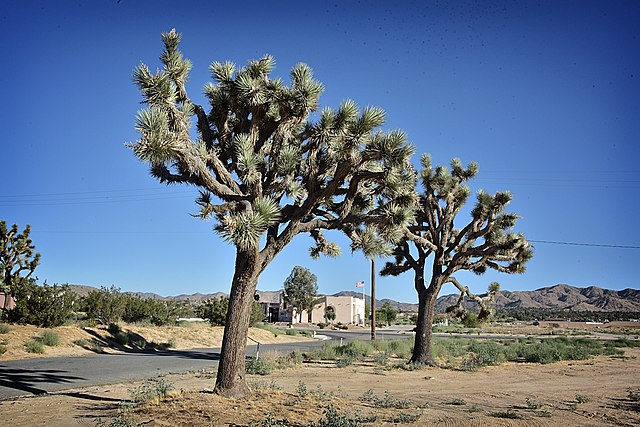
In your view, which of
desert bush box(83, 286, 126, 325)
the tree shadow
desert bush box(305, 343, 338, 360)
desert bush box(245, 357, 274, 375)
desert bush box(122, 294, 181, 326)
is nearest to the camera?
the tree shadow

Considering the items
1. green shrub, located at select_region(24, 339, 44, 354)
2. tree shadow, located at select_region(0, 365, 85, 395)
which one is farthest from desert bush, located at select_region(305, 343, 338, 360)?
green shrub, located at select_region(24, 339, 44, 354)

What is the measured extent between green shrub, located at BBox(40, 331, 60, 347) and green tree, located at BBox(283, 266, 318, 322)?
2059 inches

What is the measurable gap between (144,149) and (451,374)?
1361cm

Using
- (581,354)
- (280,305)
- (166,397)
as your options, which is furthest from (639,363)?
(280,305)

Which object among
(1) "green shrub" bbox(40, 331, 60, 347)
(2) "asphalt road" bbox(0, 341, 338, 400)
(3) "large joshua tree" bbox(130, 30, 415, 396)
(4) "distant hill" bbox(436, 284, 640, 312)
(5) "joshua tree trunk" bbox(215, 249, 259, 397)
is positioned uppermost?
(4) "distant hill" bbox(436, 284, 640, 312)

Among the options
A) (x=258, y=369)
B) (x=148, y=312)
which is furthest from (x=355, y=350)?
(x=148, y=312)

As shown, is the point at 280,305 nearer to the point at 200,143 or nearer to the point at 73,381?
the point at 73,381

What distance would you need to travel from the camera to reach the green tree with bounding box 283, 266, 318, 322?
75312mm

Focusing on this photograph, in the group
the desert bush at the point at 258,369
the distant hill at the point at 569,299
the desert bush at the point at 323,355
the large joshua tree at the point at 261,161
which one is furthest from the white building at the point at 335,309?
the distant hill at the point at 569,299

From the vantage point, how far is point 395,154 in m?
10.4

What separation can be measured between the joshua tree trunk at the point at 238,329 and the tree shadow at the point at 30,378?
17.0 ft

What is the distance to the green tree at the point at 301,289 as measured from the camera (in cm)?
7531

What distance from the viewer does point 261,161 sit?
10.6 metres

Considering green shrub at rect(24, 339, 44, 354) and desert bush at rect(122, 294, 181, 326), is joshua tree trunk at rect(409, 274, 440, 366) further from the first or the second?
desert bush at rect(122, 294, 181, 326)
